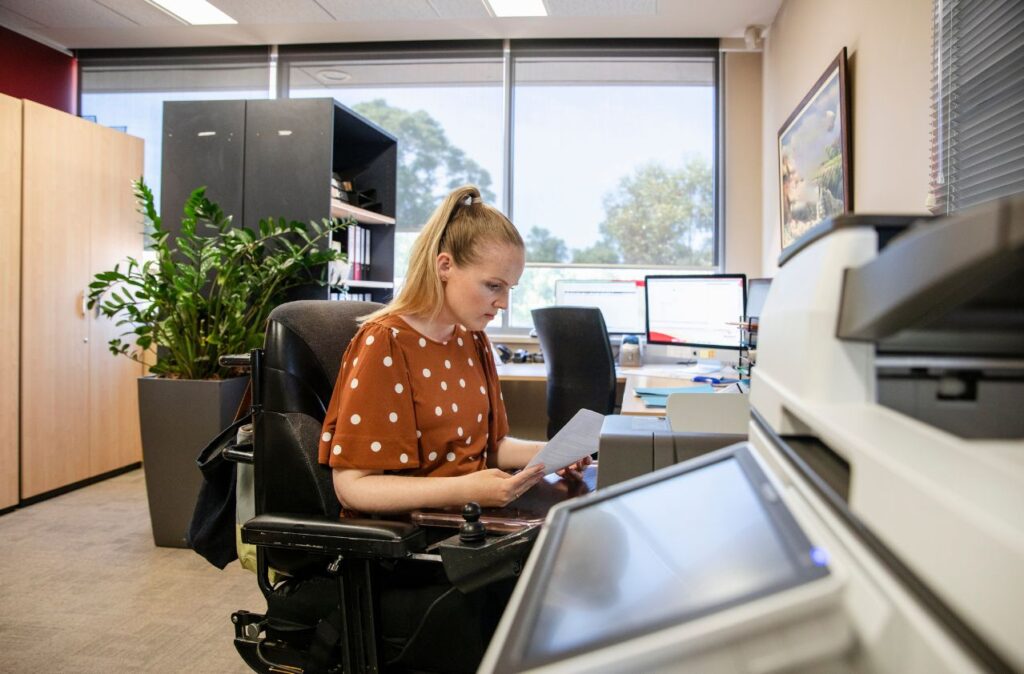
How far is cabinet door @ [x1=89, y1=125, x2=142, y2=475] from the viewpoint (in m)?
3.87

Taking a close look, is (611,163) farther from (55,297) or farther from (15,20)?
(15,20)

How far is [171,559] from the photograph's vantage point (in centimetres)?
288

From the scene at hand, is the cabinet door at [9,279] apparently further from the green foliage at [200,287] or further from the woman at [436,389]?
the woman at [436,389]

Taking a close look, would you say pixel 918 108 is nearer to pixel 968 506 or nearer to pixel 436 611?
pixel 436 611

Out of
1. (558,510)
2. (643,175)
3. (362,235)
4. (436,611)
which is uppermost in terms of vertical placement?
(643,175)

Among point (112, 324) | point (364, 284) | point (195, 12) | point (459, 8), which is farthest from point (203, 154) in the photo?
point (459, 8)

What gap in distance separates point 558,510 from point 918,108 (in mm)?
2014

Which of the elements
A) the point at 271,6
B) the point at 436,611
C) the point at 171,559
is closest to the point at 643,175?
the point at 271,6

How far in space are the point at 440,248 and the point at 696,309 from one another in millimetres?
2288

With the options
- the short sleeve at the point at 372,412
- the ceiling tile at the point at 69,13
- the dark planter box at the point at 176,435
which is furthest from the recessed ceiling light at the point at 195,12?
the short sleeve at the point at 372,412

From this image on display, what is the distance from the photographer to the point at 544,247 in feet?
15.6

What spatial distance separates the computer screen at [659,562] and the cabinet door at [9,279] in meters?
Result: 3.60

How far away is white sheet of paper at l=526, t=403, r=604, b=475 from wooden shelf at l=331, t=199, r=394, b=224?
264 centimetres

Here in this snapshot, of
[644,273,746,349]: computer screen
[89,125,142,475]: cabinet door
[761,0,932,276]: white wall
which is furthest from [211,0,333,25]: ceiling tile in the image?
[761,0,932,276]: white wall
